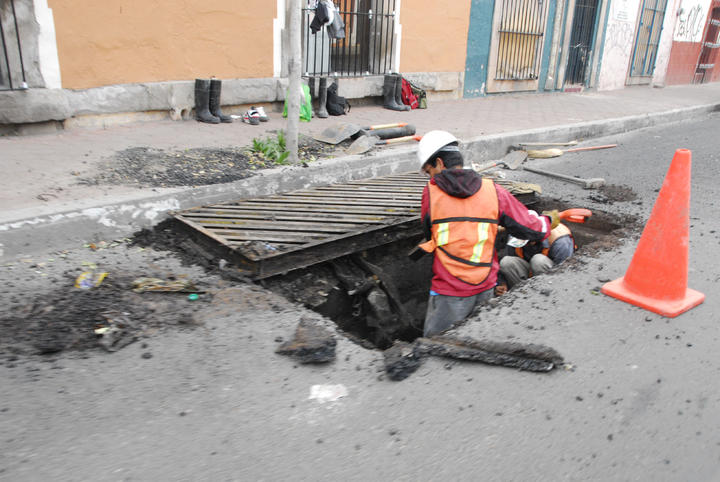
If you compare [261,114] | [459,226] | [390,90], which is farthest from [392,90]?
[459,226]

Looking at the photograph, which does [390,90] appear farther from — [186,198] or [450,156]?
[450,156]

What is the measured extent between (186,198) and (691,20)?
20.4m

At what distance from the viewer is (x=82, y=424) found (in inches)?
81.8

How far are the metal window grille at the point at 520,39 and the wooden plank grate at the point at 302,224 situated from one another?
8.25 metres

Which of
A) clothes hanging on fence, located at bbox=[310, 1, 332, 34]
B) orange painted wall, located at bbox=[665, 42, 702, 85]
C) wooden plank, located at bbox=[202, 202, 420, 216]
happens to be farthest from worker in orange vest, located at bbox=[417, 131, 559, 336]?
orange painted wall, located at bbox=[665, 42, 702, 85]

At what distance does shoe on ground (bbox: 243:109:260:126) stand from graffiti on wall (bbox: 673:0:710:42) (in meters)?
16.7

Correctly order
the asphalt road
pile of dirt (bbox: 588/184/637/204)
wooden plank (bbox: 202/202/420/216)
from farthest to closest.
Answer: pile of dirt (bbox: 588/184/637/204) → wooden plank (bbox: 202/202/420/216) → the asphalt road

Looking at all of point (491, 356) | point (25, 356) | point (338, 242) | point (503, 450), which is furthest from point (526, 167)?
point (25, 356)

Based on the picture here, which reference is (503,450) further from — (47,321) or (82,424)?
(47,321)

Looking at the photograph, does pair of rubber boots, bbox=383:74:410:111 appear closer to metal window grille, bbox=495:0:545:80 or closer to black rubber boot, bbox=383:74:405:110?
black rubber boot, bbox=383:74:405:110

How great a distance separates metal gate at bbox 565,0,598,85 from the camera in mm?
14152

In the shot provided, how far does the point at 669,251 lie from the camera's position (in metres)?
3.12

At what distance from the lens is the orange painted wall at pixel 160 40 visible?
242 inches

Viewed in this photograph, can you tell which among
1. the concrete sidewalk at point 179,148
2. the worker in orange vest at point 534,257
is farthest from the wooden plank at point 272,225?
the worker in orange vest at point 534,257
